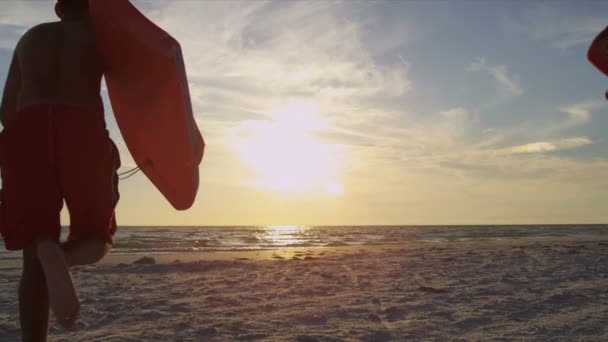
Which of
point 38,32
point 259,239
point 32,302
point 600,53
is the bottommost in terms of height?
point 259,239

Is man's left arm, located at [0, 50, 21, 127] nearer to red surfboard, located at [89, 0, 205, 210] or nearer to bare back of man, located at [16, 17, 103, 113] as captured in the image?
bare back of man, located at [16, 17, 103, 113]

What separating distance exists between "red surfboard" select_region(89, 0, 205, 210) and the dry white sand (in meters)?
1.18

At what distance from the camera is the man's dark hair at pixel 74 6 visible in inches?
97.0

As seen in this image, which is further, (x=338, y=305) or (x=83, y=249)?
(x=338, y=305)

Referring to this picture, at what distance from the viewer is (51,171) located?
212cm

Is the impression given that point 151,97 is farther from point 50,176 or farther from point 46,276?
point 46,276

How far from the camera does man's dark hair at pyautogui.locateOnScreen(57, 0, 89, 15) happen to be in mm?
2465

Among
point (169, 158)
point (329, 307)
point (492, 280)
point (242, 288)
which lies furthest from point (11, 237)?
point (492, 280)

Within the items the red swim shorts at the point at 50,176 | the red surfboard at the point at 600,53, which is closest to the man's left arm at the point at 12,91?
the red swim shorts at the point at 50,176

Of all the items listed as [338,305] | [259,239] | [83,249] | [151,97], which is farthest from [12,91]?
[259,239]

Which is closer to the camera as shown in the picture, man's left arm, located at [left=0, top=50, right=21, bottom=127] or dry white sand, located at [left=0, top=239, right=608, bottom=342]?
man's left arm, located at [left=0, top=50, right=21, bottom=127]

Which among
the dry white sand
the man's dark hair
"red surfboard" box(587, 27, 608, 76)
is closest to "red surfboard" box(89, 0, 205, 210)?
the man's dark hair

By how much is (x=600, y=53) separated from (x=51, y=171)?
3.67 m

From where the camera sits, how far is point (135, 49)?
2588 mm
